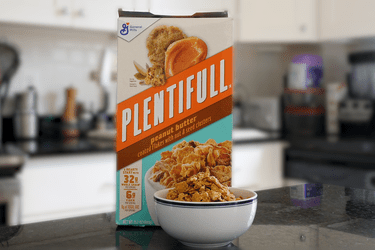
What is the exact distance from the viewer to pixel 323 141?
2227mm

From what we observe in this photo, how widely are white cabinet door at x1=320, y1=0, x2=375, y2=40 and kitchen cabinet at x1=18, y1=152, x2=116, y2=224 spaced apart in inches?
Result: 58.9

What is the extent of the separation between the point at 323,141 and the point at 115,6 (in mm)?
1263

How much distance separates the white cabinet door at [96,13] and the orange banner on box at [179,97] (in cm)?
172

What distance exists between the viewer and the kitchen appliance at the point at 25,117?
2170mm

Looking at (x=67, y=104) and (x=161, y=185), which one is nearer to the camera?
(x=161, y=185)

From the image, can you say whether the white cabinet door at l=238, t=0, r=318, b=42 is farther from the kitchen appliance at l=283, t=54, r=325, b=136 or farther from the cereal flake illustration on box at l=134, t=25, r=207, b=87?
the cereal flake illustration on box at l=134, t=25, r=207, b=87

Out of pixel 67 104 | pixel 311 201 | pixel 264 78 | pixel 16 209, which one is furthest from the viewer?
pixel 264 78

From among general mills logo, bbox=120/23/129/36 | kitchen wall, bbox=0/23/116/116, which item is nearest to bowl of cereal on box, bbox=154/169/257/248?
general mills logo, bbox=120/23/129/36

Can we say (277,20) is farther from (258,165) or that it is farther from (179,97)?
(179,97)

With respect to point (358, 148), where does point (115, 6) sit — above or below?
above

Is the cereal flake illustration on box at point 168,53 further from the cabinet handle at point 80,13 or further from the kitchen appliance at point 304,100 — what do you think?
the kitchen appliance at point 304,100

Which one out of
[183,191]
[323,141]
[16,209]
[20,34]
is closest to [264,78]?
[323,141]

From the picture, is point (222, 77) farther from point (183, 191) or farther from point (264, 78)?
point (264, 78)

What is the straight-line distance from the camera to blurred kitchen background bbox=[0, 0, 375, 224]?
183cm
